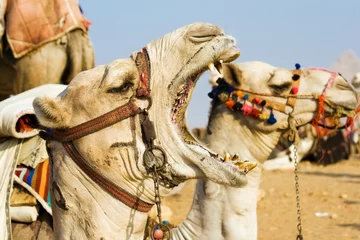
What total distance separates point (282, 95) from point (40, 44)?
3.10 metres

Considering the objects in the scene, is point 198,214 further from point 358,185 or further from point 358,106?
point 358,185

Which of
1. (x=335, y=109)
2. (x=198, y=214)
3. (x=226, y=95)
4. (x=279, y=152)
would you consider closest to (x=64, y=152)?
(x=198, y=214)

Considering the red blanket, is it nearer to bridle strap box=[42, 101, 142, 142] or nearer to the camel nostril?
the camel nostril

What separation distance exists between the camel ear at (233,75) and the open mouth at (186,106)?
6.64 ft

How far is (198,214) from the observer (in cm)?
500

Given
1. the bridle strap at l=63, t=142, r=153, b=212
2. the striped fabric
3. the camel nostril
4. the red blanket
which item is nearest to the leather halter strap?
the camel nostril

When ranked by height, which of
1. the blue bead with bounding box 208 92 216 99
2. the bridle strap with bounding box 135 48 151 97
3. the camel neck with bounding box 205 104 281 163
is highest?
the bridle strap with bounding box 135 48 151 97

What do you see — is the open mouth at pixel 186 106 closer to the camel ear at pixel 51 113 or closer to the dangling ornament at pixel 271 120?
the camel ear at pixel 51 113

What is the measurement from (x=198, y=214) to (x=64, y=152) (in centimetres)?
189

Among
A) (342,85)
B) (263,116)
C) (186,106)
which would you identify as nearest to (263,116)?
(263,116)

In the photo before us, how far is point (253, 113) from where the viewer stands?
5305 millimetres

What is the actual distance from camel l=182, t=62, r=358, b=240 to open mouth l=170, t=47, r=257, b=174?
1.65 m

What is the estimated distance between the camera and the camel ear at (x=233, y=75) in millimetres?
5367

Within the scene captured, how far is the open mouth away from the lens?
3.23m
